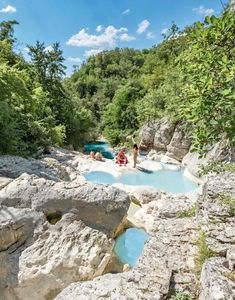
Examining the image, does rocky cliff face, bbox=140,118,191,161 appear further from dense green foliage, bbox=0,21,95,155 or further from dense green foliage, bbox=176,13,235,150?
dense green foliage, bbox=176,13,235,150

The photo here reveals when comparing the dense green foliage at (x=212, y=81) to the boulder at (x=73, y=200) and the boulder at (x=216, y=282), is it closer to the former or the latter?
the boulder at (x=216, y=282)

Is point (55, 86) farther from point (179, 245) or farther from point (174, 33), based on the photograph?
point (179, 245)

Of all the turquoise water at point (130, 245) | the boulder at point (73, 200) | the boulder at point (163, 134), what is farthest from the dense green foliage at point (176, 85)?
the turquoise water at point (130, 245)

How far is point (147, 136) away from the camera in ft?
70.0

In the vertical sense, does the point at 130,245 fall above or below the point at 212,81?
below

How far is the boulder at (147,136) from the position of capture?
21109 millimetres

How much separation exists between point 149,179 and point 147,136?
25.4 feet

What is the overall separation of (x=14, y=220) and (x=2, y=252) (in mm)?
587

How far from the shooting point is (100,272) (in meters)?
5.38

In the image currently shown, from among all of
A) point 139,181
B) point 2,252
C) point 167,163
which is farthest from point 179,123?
point 2,252

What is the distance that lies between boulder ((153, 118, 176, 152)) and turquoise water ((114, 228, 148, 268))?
12.5 metres

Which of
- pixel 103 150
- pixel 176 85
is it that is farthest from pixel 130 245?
pixel 103 150

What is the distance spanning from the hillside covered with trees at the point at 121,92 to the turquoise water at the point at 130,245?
9.85 feet

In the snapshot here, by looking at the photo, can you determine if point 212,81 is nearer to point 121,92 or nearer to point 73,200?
point 73,200
